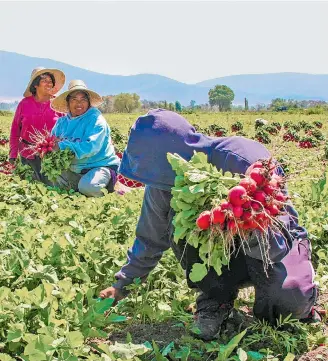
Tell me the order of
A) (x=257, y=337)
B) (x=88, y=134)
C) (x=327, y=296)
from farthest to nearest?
1. (x=88, y=134)
2. (x=327, y=296)
3. (x=257, y=337)

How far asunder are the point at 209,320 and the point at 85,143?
347cm

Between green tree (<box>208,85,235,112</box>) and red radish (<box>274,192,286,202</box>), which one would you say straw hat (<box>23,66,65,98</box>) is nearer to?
red radish (<box>274,192,286,202</box>)

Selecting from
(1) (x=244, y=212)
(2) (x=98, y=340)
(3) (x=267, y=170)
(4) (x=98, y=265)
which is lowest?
(2) (x=98, y=340)

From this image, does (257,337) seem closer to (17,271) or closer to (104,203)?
(17,271)

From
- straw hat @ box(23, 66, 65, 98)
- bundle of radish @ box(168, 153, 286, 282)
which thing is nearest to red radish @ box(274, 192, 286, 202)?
bundle of radish @ box(168, 153, 286, 282)

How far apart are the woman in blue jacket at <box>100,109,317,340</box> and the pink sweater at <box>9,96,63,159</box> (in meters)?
4.06

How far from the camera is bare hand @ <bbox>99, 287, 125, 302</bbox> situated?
267 cm

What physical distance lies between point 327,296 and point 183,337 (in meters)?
0.97

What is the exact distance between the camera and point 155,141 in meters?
2.20

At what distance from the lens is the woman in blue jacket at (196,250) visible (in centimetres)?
220

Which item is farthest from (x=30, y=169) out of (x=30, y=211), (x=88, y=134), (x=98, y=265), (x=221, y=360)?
(x=221, y=360)

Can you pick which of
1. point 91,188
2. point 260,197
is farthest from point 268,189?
point 91,188

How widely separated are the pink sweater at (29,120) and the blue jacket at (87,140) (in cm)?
57

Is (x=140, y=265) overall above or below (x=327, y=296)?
above
